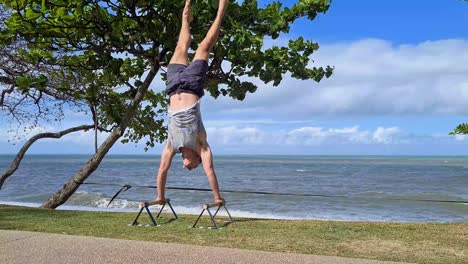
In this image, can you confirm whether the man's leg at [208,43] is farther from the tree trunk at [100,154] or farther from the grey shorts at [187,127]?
the tree trunk at [100,154]

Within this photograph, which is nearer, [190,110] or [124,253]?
[124,253]

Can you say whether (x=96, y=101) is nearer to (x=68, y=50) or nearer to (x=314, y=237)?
(x=68, y=50)

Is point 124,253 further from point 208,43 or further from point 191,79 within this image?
point 208,43

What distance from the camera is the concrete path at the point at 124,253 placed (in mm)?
4980

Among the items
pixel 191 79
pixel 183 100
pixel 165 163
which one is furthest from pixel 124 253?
pixel 191 79

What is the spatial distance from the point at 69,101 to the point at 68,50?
204cm

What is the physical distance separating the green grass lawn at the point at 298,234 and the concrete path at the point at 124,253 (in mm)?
354

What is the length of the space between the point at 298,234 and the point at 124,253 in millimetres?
2211

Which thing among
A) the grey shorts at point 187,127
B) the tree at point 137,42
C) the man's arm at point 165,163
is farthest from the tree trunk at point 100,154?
the grey shorts at point 187,127

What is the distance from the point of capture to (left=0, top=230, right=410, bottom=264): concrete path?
16.3ft

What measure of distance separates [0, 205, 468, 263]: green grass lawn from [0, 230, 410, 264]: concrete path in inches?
13.9

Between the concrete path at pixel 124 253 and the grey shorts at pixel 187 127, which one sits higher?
the grey shorts at pixel 187 127

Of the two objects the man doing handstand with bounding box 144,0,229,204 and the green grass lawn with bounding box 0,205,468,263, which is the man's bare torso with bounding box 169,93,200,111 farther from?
the green grass lawn with bounding box 0,205,468,263

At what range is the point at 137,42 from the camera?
10.6m
